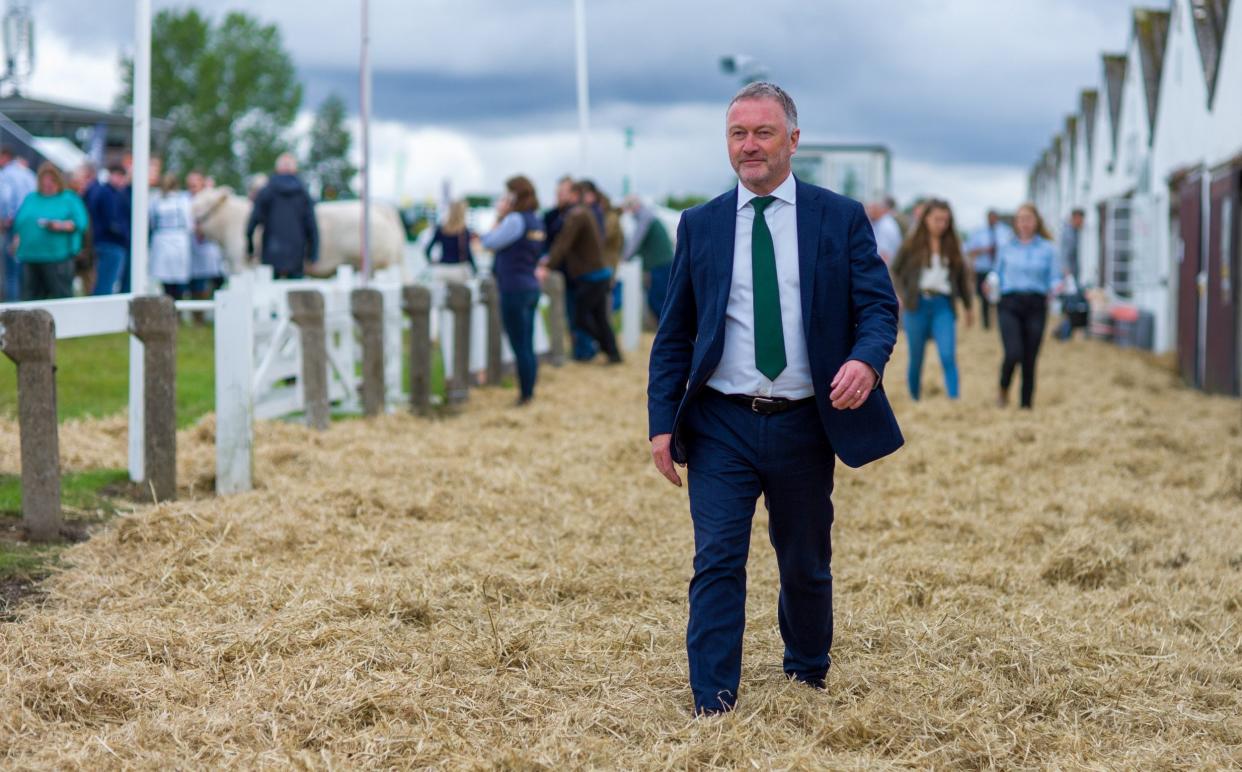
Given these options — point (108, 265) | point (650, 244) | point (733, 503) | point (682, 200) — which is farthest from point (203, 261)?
point (682, 200)

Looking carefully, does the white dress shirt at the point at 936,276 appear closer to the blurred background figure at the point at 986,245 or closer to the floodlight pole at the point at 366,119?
the floodlight pole at the point at 366,119

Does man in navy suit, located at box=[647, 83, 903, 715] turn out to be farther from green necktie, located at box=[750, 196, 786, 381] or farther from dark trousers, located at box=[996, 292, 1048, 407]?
dark trousers, located at box=[996, 292, 1048, 407]

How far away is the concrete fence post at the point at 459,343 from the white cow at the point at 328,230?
6.62m

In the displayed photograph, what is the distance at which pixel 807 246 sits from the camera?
15.9 feet

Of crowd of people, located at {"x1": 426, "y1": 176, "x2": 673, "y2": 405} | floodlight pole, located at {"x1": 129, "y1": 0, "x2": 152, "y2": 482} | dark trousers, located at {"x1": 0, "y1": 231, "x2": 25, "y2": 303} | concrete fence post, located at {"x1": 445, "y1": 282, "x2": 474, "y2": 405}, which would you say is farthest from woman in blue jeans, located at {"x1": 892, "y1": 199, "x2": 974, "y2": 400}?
dark trousers, located at {"x1": 0, "y1": 231, "x2": 25, "y2": 303}

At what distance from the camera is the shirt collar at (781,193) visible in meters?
4.90

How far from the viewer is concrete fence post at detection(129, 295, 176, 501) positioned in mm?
8664

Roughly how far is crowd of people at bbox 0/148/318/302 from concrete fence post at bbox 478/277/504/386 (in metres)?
2.35

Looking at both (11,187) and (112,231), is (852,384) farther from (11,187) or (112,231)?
(11,187)

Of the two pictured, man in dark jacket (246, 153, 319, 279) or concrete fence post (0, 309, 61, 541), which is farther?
man in dark jacket (246, 153, 319, 279)

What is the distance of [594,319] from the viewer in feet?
64.6

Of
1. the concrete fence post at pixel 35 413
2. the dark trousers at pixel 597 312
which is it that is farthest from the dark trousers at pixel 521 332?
the concrete fence post at pixel 35 413

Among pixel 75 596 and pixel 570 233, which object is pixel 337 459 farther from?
A: pixel 570 233

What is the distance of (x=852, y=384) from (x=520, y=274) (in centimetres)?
1031
